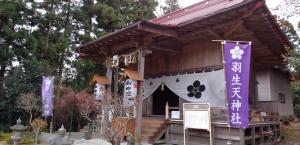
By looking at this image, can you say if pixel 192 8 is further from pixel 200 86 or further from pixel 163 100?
pixel 163 100

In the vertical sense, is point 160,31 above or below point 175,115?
above

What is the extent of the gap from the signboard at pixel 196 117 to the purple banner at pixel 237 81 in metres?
1.37

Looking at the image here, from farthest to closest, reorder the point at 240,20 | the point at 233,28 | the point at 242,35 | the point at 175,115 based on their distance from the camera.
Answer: the point at 175,115 < the point at 242,35 < the point at 233,28 < the point at 240,20

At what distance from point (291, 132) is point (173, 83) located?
6.93 m

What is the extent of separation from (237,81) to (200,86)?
329 cm

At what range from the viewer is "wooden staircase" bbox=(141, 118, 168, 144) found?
10.0 m

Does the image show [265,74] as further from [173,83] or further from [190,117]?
[190,117]

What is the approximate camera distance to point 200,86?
35.2 ft

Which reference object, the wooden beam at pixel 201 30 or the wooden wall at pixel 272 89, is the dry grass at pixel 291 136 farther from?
the wooden beam at pixel 201 30

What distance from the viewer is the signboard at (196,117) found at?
875 cm

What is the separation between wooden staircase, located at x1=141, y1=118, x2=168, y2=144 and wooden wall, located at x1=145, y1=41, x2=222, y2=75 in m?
2.64

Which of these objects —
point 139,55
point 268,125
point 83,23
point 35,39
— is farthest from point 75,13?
point 268,125

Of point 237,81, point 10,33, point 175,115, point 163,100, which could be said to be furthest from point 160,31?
point 10,33

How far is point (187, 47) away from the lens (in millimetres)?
11766
